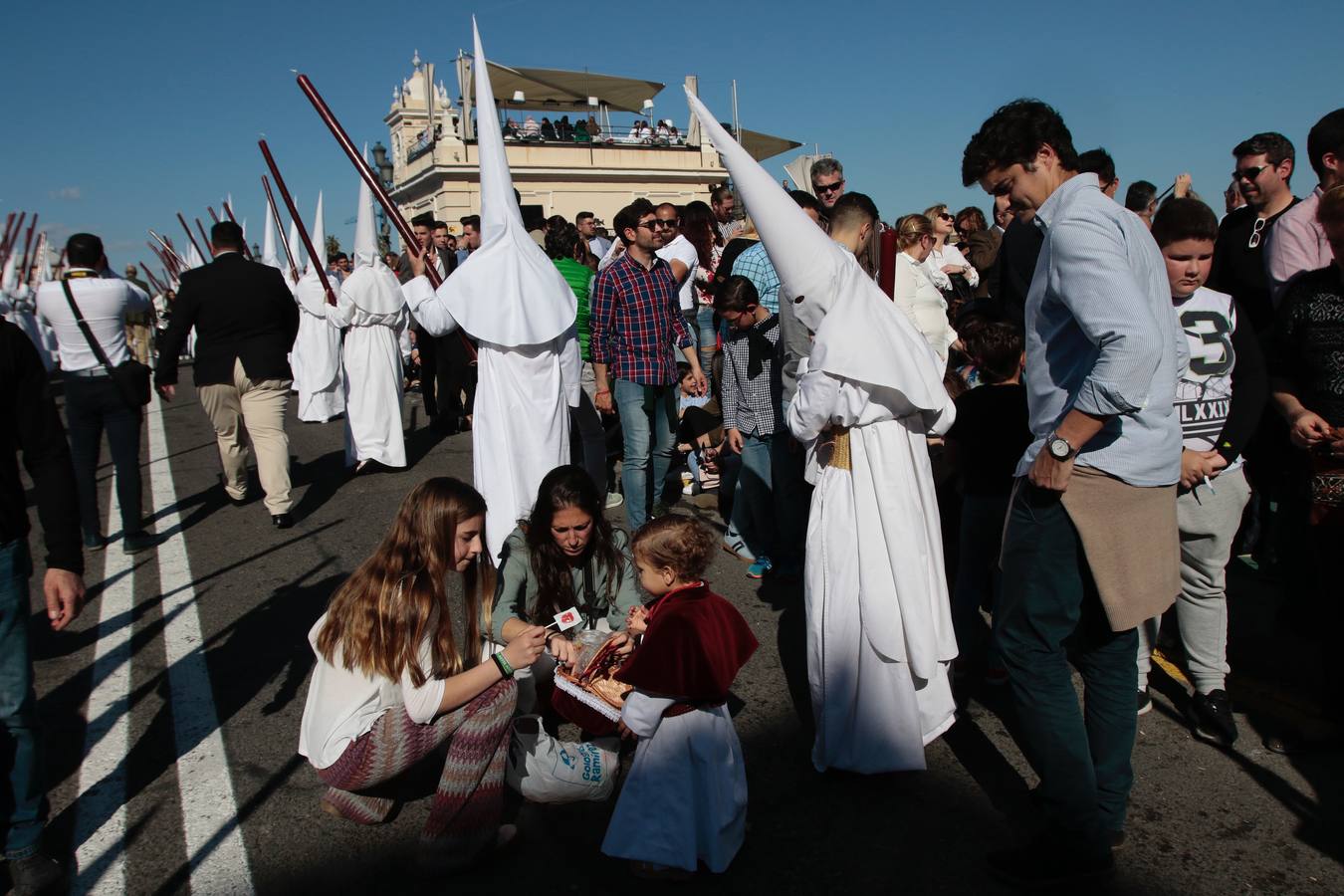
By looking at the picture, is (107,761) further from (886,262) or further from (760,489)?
(886,262)

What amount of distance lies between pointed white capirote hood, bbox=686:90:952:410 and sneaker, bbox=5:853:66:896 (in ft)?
9.16

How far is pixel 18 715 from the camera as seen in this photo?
2812 millimetres

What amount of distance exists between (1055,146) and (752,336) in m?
2.86

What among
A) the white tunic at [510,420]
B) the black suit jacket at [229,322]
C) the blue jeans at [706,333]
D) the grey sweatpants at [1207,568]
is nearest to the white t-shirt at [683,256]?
the blue jeans at [706,333]

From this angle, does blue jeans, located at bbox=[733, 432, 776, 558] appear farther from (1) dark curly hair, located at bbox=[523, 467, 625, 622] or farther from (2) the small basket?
(2) the small basket

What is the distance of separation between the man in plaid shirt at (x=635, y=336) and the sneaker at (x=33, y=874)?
151 inches

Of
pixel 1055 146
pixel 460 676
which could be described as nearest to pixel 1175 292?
pixel 1055 146

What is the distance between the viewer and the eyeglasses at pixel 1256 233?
16.1ft

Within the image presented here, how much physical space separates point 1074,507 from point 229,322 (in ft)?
21.1

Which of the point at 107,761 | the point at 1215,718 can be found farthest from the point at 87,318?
the point at 1215,718

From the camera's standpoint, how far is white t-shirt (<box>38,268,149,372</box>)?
653 cm

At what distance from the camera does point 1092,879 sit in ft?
8.93

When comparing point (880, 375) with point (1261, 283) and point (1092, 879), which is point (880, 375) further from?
point (1261, 283)

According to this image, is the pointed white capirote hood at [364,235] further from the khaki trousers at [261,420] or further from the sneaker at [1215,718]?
the sneaker at [1215,718]
